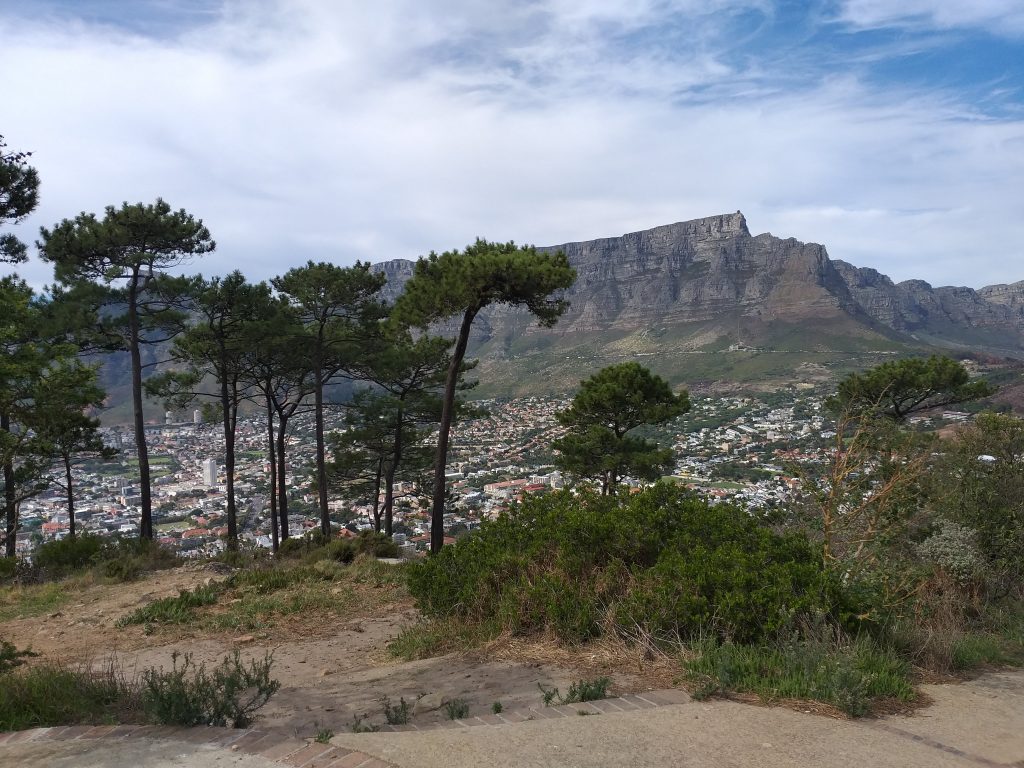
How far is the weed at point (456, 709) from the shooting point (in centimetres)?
450

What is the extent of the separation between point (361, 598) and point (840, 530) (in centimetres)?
745

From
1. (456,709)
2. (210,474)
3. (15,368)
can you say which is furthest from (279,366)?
(210,474)

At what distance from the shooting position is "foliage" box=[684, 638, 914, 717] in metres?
4.42

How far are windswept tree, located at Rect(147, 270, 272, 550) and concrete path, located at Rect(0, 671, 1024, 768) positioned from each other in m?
15.0

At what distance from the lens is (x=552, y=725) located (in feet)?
13.4

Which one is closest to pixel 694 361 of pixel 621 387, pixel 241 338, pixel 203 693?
pixel 621 387

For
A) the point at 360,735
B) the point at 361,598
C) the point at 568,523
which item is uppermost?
the point at 568,523

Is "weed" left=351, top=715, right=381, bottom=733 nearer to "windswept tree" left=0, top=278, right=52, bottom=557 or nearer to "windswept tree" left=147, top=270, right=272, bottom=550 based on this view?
"windswept tree" left=0, top=278, right=52, bottom=557

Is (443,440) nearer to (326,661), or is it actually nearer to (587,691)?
(326,661)

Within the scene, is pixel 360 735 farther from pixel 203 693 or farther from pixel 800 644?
pixel 800 644

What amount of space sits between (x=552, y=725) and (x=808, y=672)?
72.8 inches

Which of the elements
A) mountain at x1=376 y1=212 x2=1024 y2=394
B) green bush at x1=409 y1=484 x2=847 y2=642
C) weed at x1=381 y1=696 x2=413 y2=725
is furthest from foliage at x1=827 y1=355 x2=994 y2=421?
mountain at x1=376 y1=212 x2=1024 y2=394

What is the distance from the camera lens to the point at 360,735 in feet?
12.9

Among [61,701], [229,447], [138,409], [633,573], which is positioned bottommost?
[229,447]
